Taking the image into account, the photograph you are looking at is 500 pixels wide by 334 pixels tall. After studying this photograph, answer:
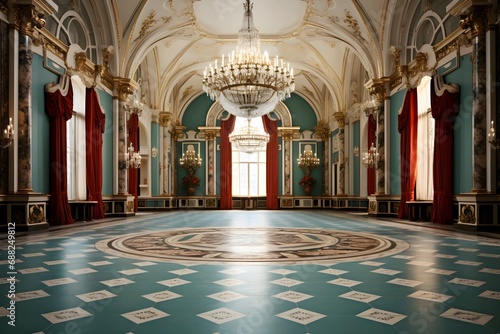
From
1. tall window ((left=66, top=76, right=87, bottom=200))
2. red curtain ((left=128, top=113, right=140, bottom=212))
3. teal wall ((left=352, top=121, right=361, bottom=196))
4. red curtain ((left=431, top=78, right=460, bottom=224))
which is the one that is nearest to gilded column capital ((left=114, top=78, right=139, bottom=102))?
red curtain ((left=128, top=113, right=140, bottom=212))

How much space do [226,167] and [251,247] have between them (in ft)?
50.5

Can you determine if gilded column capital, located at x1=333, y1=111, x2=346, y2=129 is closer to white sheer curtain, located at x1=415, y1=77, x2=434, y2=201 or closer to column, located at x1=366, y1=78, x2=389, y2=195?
column, located at x1=366, y1=78, x2=389, y2=195

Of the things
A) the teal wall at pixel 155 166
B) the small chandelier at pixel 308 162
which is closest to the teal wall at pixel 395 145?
the small chandelier at pixel 308 162

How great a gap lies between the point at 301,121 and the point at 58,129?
14.3 metres

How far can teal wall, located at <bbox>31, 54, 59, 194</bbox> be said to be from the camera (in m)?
8.77

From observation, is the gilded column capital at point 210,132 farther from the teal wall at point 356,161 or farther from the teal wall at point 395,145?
the teal wall at point 395,145

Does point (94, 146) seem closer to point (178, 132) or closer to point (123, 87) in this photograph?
point (123, 87)

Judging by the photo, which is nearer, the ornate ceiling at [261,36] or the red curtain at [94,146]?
the red curtain at [94,146]

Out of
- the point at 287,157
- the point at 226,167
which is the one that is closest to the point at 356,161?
the point at 287,157

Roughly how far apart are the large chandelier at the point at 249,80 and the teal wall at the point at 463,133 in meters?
3.69

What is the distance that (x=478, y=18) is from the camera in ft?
25.8

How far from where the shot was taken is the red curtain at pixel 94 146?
11289mm

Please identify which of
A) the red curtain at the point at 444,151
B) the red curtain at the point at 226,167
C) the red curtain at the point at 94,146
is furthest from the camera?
the red curtain at the point at 226,167

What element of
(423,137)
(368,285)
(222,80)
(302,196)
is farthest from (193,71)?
(368,285)
